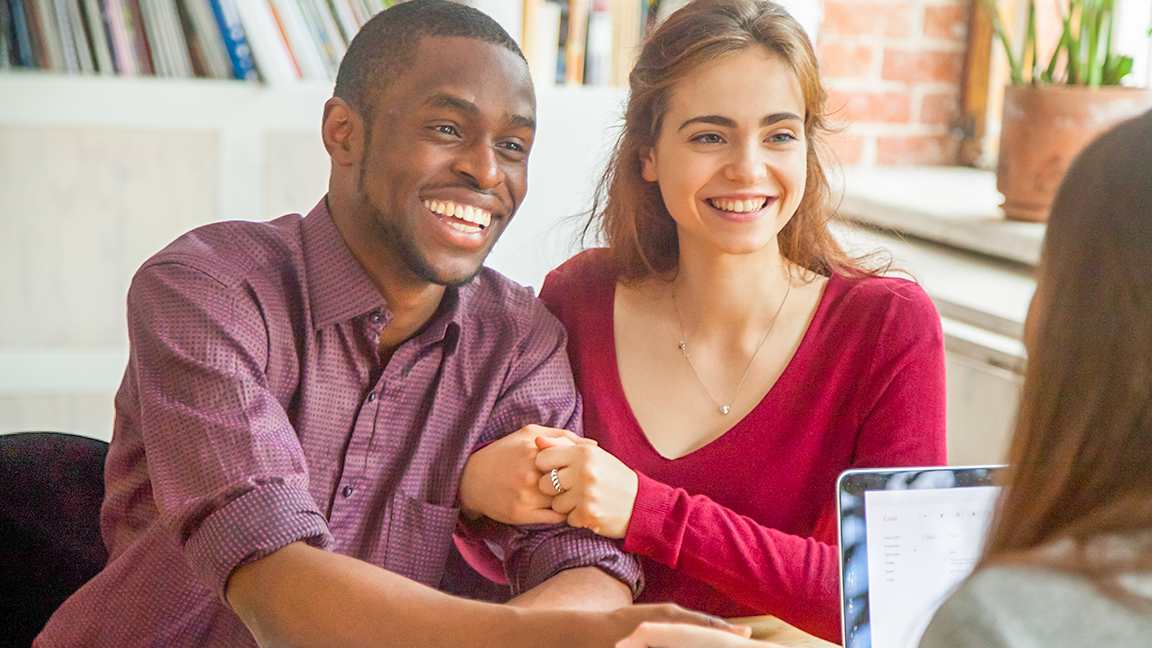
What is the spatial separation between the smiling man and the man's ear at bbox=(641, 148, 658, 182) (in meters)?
0.22

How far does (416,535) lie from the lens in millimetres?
1291

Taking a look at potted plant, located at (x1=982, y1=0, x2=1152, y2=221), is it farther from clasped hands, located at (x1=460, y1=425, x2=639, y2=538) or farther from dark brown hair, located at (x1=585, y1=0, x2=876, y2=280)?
clasped hands, located at (x1=460, y1=425, x2=639, y2=538)

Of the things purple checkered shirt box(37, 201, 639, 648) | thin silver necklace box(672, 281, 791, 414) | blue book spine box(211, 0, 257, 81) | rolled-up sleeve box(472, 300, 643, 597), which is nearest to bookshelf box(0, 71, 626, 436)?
blue book spine box(211, 0, 257, 81)

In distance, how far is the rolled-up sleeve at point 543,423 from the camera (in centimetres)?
126

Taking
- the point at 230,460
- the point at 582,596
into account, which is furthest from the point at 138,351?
the point at 582,596

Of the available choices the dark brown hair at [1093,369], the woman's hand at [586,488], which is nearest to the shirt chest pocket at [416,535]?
the woman's hand at [586,488]

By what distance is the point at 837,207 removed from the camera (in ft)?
5.25

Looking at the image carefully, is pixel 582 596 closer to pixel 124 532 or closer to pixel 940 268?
pixel 124 532

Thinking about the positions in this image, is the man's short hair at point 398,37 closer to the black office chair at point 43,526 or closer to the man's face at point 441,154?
the man's face at point 441,154

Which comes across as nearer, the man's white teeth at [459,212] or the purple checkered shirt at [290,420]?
the purple checkered shirt at [290,420]

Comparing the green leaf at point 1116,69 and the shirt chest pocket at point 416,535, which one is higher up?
the green leaf at point 1116,69

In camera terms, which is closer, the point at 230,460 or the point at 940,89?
the point at 230,460

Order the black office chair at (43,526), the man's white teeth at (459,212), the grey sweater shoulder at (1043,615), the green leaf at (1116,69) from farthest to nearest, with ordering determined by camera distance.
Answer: the green leaf at (1116,69) → the man's white teeth at (459,212) → the black office chair at (43,526) → the grey sweater shoulder at (1043,615)

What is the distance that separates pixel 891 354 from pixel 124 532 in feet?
3.10
